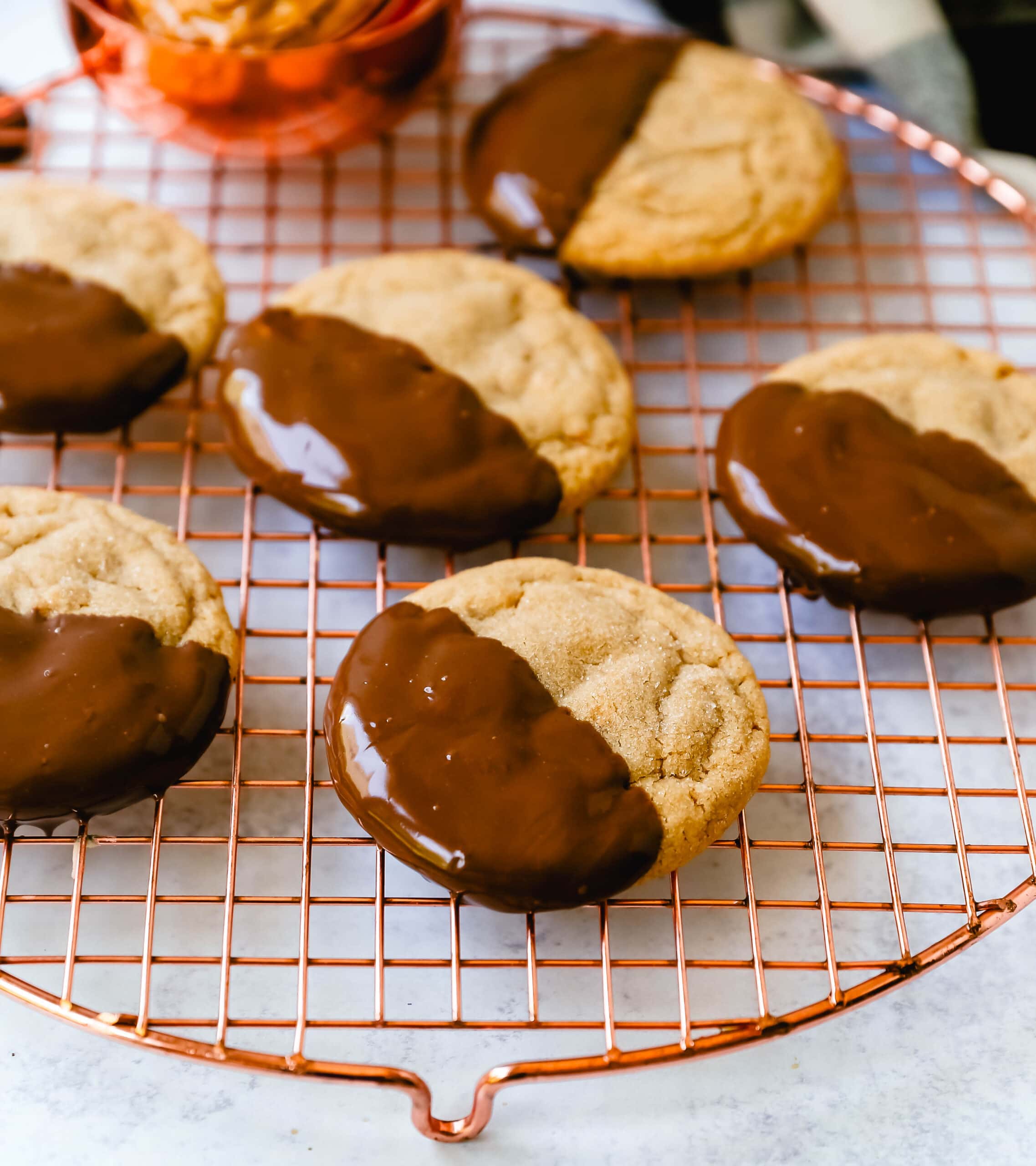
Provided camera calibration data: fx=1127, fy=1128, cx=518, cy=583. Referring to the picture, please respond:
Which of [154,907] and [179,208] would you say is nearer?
[154,907]

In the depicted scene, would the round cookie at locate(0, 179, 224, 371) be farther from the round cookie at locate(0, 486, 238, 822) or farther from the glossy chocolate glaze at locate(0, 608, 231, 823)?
the glossy chocolate glaze at locate(0, 608, 231, 823)

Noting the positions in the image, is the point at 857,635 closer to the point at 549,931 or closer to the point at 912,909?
the point at 912,909

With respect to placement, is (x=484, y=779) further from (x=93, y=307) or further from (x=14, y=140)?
(x=14, y=140)

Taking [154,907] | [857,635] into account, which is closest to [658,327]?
[857,635]

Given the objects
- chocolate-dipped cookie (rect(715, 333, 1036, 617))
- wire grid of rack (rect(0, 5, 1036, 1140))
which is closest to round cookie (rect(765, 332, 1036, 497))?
chocolate-dipped cookie (rect(715, 333, 1036, 617))

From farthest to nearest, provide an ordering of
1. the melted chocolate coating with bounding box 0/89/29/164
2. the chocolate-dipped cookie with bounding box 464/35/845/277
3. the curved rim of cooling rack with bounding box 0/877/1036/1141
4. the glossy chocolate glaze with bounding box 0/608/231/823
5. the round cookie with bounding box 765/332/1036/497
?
the melted chocolate coating with bounding box 0/89/29/164 → the chocolate-dipped cookie with bounding box 464/35/845/277 → the round cookie with bounding box 765/332/1036/497 → the glossy chocolate glaze with bounding box 0/608/231/823 → the curved rim of cooling rack with bounding box 0/877/1036/1141

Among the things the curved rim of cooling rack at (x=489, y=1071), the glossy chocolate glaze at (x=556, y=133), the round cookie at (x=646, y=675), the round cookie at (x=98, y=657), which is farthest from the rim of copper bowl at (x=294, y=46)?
the curved rim of cooling rack at (x=489, y=1071)
